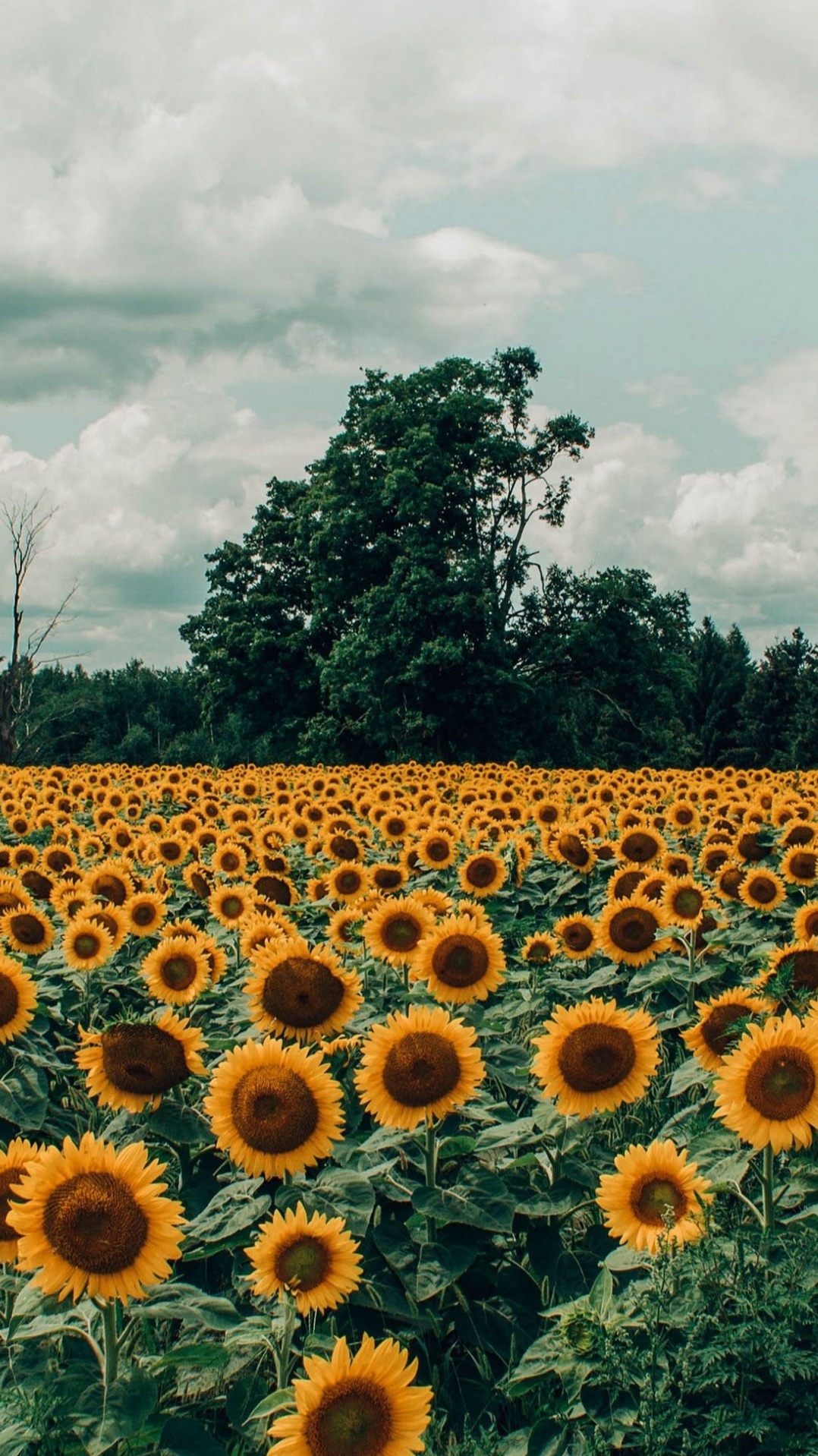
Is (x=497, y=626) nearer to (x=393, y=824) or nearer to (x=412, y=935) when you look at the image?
(x=393, y=824)

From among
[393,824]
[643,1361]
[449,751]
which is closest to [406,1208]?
[643,1361]

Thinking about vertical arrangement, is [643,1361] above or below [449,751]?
below

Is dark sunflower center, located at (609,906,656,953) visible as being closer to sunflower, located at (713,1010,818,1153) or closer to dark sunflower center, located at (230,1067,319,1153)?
sunflower, located at (713,1010,818,1153)

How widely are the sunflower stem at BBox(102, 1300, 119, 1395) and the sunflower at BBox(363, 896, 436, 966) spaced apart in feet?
8.42

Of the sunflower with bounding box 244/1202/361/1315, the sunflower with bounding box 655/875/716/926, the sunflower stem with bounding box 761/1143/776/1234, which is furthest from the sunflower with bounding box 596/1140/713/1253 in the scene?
the sunflower with bounding box 655/875/716/926

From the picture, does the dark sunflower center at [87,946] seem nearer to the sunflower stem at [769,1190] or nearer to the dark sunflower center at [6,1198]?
the dark sunflower center at [6,1198]

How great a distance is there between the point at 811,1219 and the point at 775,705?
219 ft

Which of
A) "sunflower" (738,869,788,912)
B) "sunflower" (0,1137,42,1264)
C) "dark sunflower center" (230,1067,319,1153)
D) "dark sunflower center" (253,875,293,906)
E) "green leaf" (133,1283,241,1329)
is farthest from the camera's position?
"sunflower" (738,869,788,912)

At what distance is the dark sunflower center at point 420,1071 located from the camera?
12.0 feet

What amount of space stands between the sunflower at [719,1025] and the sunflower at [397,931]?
1338mm

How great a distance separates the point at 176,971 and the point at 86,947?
865mm

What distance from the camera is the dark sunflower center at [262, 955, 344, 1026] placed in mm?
4238

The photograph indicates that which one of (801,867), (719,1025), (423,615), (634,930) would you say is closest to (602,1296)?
(719,1025)

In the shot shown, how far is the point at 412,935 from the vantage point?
5.38 metres
